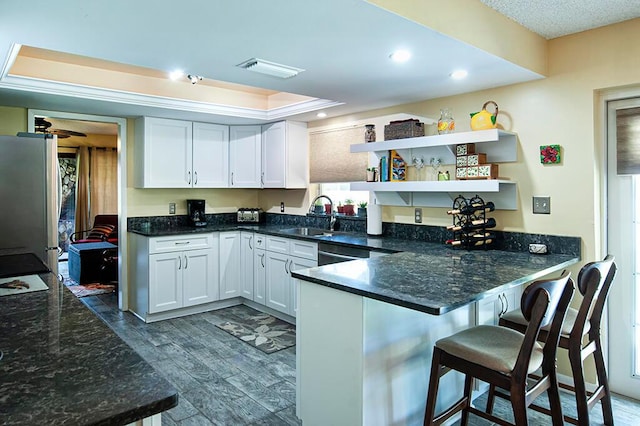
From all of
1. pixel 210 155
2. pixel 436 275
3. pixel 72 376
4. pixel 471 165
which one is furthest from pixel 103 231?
pixel 72 376

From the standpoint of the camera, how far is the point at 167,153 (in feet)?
15.0

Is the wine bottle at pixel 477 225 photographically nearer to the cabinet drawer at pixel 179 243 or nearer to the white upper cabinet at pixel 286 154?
the white upper cabinet at pixel 286 154

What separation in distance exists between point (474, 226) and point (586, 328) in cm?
103

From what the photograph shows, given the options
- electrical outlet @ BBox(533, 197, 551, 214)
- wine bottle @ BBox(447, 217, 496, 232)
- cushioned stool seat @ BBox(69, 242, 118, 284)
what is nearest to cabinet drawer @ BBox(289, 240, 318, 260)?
wine bottle @ BBox(447, 217, 496, 232)

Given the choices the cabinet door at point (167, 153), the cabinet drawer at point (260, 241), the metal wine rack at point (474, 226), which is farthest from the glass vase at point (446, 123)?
the cabinet door at point (167, 153)

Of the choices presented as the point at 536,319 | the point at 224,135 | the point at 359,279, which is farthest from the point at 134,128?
the point at 536,319

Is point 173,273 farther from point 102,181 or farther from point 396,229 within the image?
point 102,181

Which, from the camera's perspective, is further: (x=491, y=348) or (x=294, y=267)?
(x=294, y=267)

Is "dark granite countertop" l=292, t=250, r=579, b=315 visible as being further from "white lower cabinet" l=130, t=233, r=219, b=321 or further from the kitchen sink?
"white lower cabinet" l=130, t=233, r=219, b=321

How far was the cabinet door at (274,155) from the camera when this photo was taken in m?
4.72

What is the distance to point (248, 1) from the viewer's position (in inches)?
71.1

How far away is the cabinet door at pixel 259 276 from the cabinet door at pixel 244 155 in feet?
3.08

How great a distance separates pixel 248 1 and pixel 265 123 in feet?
10.3

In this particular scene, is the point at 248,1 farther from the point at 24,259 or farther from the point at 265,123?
the point at 265,123
